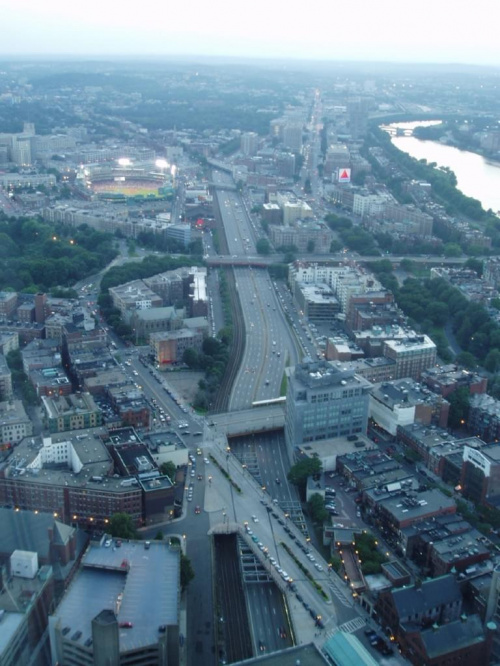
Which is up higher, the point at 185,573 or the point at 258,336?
the point at 185,573

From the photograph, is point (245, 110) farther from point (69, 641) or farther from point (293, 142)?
point (69, 641)

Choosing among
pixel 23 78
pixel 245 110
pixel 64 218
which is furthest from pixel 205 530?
pixel 23 78

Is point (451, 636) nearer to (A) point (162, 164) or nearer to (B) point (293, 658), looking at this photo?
(B) point (293, 658)

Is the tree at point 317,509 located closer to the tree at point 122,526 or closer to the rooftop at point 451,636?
the tree at point 122,526

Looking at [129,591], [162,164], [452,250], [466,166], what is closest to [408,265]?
[452,250]

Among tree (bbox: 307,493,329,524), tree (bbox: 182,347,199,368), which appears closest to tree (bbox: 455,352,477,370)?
tree (bbox: 182,347,199,368)
